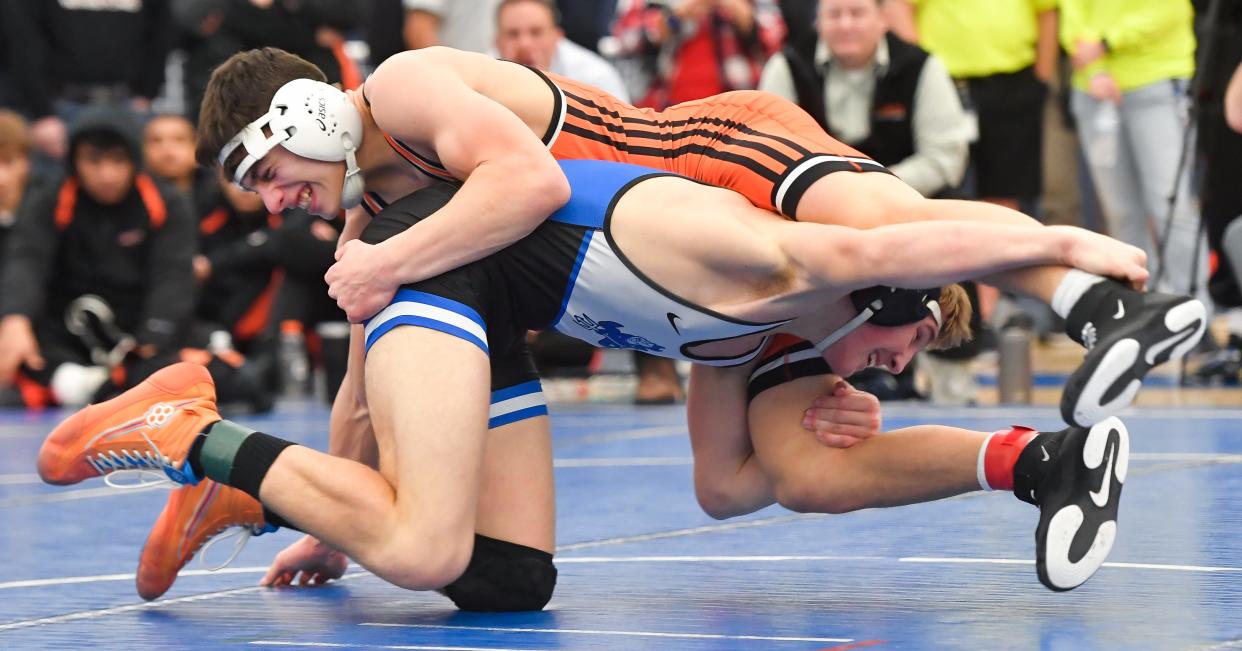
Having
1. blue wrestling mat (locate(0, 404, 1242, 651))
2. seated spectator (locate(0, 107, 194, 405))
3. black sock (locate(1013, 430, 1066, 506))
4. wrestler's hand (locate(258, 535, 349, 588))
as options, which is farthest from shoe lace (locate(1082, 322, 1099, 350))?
seated spectator (locate(0, 107, 194, 405))

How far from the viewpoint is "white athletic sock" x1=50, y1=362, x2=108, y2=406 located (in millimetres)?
8344

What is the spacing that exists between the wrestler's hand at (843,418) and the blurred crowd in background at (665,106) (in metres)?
3.44

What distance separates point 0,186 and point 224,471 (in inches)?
242

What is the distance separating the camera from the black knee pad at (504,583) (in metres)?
3.57

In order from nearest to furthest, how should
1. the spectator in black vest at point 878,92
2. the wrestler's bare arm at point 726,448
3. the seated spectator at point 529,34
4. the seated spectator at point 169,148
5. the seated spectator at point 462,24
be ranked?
the wrestler's bare arm at point 726,448 → the spectator in black vest at point 878,92 → the seated spectator at point 529,34 → the seated spectator at point 462,24 → the seated spectator at point 169,148

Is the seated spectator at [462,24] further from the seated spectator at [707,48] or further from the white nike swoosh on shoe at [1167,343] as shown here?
the white nike swoosh on shoe at [1167,343]

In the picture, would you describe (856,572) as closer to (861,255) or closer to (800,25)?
(861,255)

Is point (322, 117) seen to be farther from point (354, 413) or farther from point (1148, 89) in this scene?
point (1148, 89)

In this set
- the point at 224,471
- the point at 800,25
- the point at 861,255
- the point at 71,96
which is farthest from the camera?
the point at 71,96

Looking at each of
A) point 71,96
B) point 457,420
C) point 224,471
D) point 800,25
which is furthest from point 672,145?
point 71,96

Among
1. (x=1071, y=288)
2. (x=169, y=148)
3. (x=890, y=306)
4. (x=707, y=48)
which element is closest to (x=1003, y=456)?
(x=890, y=306)

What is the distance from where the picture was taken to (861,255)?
10.7 feet

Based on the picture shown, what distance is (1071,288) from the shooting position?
3127mm

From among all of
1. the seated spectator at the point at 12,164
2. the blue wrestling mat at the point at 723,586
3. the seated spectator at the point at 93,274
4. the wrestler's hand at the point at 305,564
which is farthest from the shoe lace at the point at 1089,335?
the seated spectator at the point at 12,164
